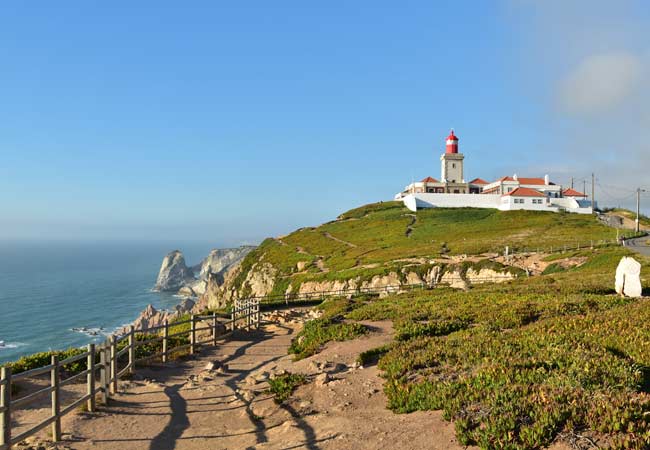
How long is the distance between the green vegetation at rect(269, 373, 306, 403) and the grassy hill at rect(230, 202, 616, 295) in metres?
41.8

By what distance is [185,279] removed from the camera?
184m

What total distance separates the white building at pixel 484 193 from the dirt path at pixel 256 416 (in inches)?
3918

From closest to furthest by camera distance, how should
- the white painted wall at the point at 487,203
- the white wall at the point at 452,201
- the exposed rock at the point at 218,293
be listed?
the exposed rock at the point at 218,293, the white painted wall at the point at 487,203, the white wall at the point at 452,201

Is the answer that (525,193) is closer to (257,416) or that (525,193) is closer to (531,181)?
(531,181)

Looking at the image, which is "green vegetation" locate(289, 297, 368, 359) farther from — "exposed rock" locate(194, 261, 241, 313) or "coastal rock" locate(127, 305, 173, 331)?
"exposed rock" locate(194, 261, 241, 313)

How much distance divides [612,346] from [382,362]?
19.0ft

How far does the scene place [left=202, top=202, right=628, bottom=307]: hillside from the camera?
5497 centimetres

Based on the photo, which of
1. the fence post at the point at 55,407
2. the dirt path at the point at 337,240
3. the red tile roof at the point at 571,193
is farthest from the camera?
the red tile roof at the point at 571,193

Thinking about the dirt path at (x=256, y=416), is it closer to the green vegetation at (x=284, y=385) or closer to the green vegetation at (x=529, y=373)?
the green vegetation at (x=284, y=385)

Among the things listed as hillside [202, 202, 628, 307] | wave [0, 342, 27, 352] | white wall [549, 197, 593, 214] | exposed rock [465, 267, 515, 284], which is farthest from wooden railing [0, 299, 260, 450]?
white wall [549, 197, 593, 214]

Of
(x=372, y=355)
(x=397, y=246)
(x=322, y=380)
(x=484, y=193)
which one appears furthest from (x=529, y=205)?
(x=322, y=380)

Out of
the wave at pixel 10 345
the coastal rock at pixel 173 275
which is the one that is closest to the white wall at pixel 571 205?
the wave at pixel 10 345

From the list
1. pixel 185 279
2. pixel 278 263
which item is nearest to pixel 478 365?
pixel 278 263

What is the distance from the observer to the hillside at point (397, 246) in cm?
5497
